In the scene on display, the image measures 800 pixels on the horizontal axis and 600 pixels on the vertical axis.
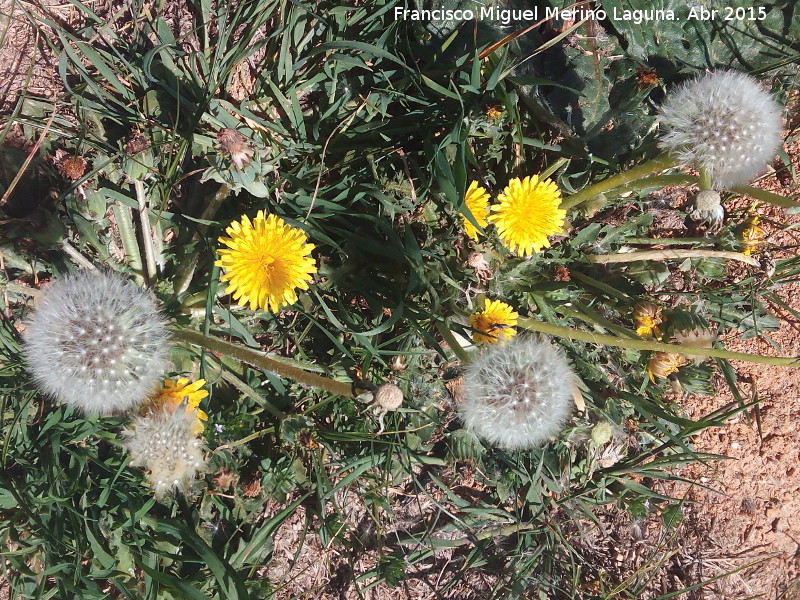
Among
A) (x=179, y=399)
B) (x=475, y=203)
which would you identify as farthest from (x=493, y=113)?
(x=179, y=399)

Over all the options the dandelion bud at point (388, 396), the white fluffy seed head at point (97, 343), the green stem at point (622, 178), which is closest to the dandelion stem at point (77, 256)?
the white fluffy seed head at point (97, 343)

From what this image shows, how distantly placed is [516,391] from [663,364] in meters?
0.77

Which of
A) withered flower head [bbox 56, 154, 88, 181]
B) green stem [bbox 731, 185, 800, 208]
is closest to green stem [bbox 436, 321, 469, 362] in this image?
green stem [bbox 731, 185, 800, 208]

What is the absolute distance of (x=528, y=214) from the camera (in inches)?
88.1

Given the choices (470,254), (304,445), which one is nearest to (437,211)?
(470,254)

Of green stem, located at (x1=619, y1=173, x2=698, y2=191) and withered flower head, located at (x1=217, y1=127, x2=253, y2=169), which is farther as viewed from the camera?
green stem, located at (x1=619, y1=173, x2=698, y2=191)

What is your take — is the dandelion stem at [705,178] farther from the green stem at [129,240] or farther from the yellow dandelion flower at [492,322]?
the green stem at [129,240]

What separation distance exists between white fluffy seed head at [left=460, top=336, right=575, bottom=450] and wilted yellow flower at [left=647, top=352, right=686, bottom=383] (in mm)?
501

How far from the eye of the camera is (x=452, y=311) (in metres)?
2.37

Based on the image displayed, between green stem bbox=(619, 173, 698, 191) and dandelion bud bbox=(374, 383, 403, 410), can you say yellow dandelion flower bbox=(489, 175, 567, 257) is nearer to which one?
green stem bbox=(619, 173, 698, 191)

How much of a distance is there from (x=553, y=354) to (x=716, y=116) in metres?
1.03

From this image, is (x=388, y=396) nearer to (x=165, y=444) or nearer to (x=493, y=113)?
(x=165, y=444)

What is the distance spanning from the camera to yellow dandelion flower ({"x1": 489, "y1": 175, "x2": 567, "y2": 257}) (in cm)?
223

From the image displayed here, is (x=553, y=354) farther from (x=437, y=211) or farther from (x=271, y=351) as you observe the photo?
(x=271, y=351)
